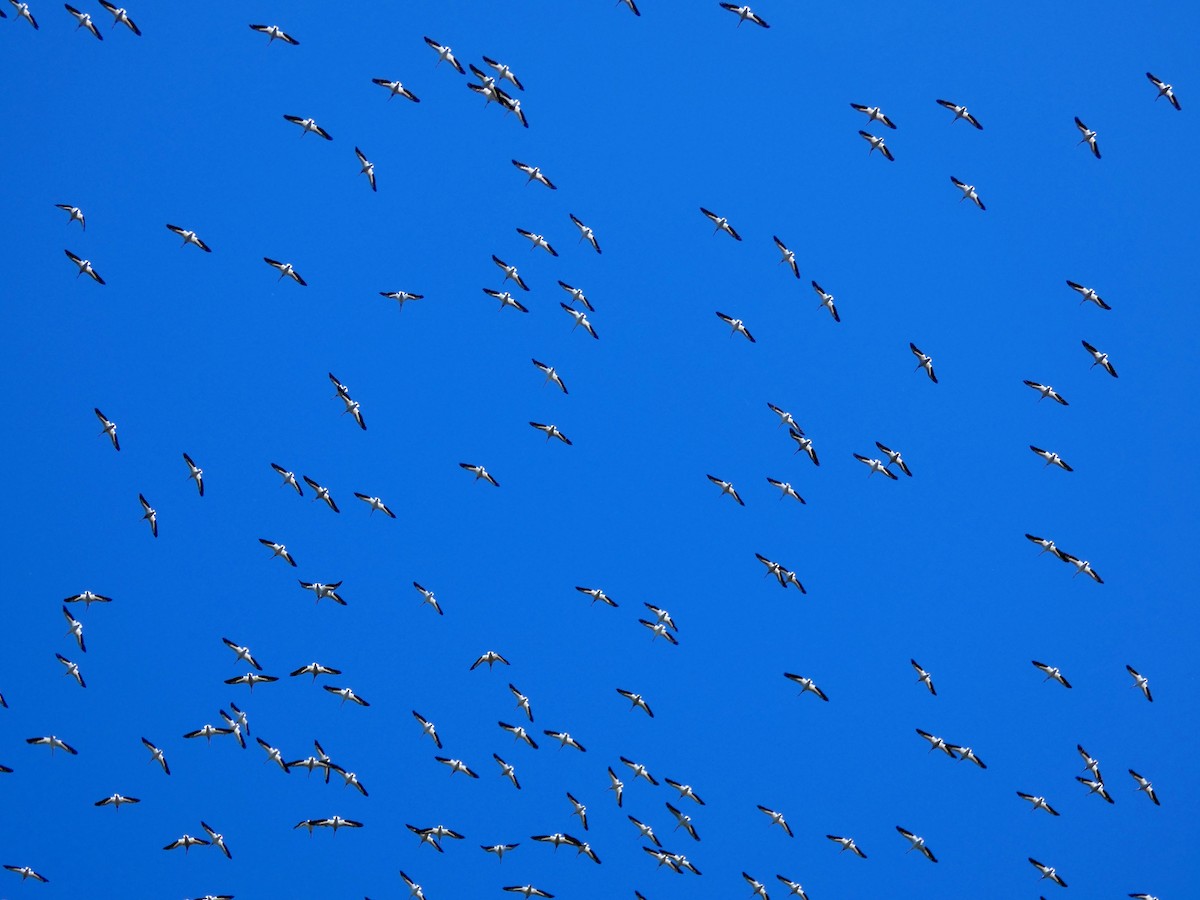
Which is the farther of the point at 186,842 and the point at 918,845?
the point at 918,845

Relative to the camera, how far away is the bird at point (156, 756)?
130 ft

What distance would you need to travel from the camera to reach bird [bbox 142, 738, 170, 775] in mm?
39500

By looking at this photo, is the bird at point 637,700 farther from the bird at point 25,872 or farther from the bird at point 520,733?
the bird at point 25,872

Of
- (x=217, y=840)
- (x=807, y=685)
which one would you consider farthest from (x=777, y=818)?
(x=217, y=840)

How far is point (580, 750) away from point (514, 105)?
20.4m

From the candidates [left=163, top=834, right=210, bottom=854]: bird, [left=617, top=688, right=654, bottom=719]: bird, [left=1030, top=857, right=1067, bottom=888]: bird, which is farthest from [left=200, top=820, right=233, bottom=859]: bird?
[left=1030, top=857, right=1067, bottom=888]: bird

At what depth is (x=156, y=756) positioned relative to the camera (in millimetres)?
39719

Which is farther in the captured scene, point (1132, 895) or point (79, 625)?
point (1132, 895)

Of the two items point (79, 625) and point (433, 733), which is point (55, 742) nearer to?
point (79, 625)

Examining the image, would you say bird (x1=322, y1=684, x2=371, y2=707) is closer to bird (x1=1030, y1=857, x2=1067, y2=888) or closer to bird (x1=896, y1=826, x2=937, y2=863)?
bird (x1=896, y1=826, x2=937, y2=863)

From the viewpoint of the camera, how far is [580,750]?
142 ft

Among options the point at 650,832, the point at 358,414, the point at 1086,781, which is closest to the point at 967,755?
the point at 1086,781

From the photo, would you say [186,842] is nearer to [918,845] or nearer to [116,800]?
[116,800]

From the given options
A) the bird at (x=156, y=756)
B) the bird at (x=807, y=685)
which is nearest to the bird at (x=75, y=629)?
the bird at (x=156, y=756)
